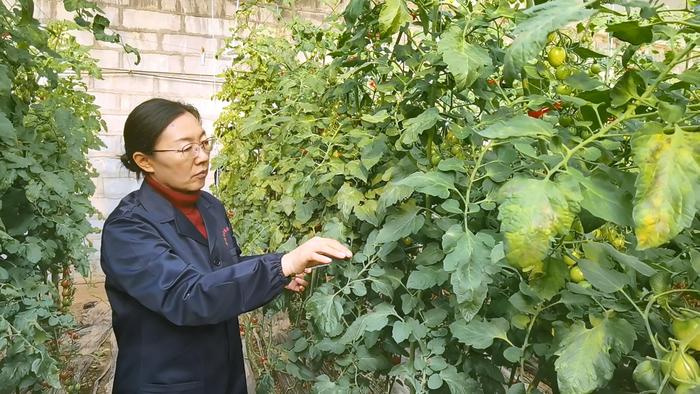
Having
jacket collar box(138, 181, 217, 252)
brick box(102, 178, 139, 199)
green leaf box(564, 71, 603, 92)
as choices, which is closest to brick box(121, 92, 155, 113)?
brick box(102, 178, 139, 199)

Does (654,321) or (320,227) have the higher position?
(654,321)

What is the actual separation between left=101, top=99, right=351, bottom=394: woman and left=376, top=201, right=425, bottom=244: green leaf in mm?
310

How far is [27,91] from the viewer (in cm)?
198

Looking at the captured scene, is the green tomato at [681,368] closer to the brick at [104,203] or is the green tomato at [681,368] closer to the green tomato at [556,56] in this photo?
the green tomato at [556,56]

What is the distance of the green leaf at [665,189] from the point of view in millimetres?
513

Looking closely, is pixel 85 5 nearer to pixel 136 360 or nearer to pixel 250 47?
pixel 136 360

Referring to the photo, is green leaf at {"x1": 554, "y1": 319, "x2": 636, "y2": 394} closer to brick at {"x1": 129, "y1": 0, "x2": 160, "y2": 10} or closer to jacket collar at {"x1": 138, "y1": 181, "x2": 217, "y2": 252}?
jacket collar at {"x1": 138, "y1": 181, "x2": 217, "y2": 252}

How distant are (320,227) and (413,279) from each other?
0.75 metres

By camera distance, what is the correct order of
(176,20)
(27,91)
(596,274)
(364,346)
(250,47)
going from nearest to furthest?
(596,274), (364,346), (27,91), (250,47), (176,20)

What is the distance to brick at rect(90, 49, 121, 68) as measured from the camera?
5.39 metres

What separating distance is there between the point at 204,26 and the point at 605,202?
5537 mm

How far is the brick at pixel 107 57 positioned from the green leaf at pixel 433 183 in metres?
5.16

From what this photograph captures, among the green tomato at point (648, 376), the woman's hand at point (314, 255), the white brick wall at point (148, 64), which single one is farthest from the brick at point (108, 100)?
the green tomato at point (648, 376)

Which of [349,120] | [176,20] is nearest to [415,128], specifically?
[349,120]
